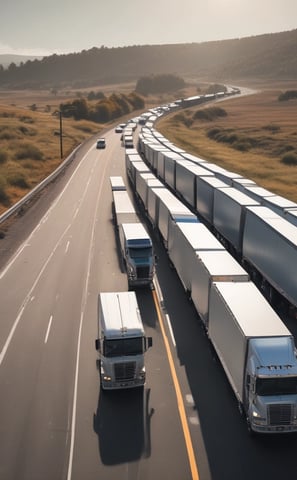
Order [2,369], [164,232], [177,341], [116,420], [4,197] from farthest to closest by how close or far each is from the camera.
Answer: [4,197], [164,232], [177,341], [2,369], [116,420]

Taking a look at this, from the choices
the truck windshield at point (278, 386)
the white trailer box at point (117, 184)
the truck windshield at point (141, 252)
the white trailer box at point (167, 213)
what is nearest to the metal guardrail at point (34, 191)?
the white trailer box at point (117, 184)

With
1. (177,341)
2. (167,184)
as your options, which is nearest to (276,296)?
(177,341)

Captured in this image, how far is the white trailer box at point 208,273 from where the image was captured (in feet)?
77.2

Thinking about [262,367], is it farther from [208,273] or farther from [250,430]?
[208,273]

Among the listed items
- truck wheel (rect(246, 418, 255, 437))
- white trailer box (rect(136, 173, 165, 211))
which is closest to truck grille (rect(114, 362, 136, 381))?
truck wheel (rect(246, 418, 255, 437))

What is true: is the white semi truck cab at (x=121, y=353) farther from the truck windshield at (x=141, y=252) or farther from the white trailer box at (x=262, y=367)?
the truck windshield at (x=141, y=252)

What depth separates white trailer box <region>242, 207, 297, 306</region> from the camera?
25.5 m

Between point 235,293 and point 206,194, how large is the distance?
21.7m

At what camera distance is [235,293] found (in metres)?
21.2

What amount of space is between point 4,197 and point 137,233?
28126 millimetres

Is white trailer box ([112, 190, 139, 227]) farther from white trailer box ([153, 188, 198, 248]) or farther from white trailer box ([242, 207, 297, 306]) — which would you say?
white trailer box ([242, 207, 297, 306])

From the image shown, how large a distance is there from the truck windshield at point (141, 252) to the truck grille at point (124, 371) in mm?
11594

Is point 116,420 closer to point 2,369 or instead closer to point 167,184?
point 2,369

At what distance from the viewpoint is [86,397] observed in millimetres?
20547
